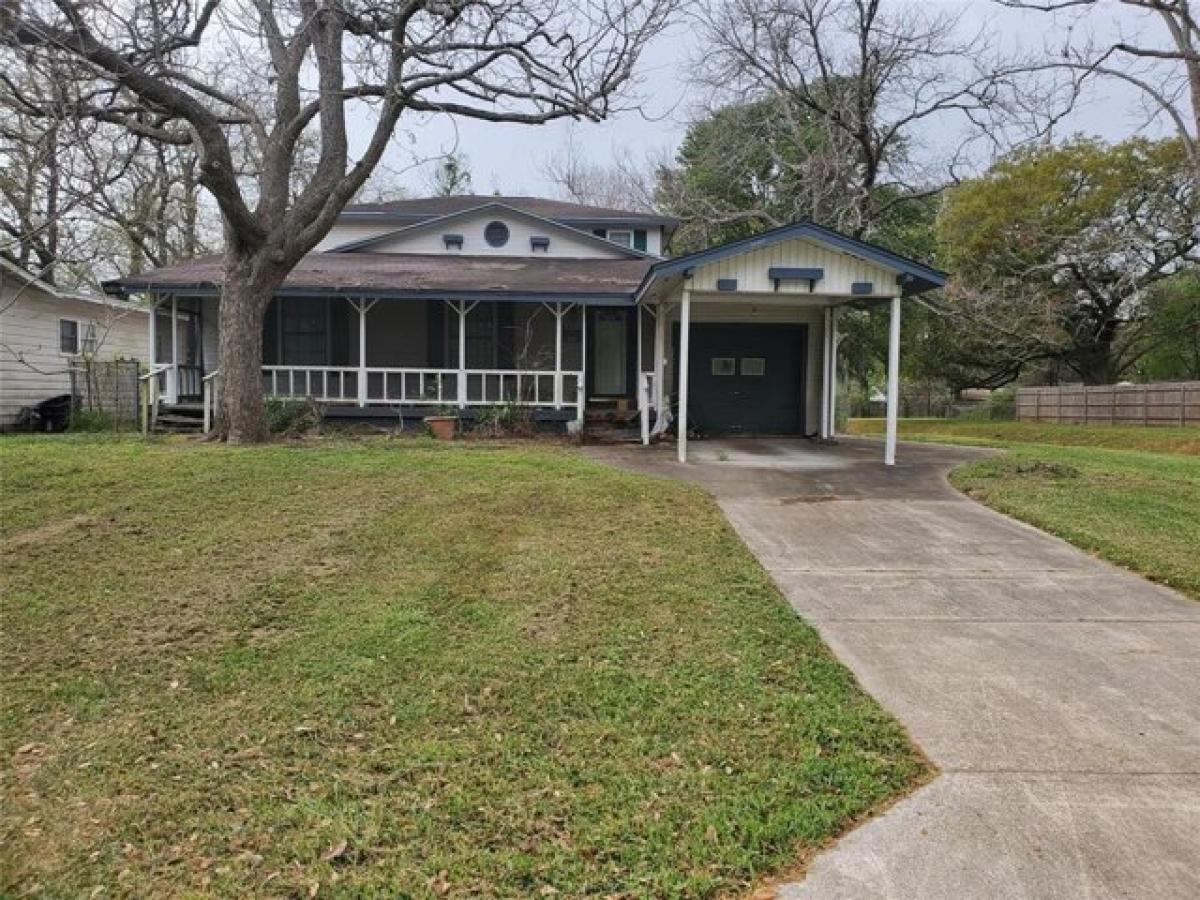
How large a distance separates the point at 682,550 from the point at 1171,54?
64.6ft

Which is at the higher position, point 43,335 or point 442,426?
point 43,335

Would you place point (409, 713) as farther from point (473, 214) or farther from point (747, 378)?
point (473, 214)

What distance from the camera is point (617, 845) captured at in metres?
2.81

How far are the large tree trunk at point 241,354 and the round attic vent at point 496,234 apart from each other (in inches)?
276

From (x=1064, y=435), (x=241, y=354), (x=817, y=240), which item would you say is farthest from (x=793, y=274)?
(x=1064, y=435)

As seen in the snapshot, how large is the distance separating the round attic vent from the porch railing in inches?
165

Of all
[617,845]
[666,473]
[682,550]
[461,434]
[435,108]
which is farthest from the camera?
[461,434]

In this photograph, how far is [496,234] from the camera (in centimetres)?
1852

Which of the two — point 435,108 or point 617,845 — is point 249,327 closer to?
point 435,108

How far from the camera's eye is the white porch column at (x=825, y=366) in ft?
49.1

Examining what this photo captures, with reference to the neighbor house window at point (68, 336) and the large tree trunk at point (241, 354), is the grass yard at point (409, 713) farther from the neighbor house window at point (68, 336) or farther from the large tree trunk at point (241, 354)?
the neighbor house window at point (68, 336)

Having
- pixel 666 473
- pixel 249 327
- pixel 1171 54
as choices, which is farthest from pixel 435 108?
pixel 1171 54

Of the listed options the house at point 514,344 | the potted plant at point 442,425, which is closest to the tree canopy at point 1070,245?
the house at point 514,344

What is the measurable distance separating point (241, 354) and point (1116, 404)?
24.0 m
